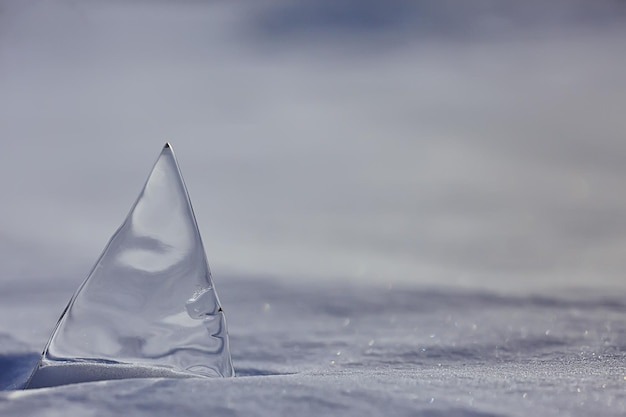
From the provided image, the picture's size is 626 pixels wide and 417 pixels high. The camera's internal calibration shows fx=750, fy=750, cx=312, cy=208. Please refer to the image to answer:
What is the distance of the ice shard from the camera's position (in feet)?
5.49

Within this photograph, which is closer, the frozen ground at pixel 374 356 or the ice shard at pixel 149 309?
the frozen ground at pixel 374 356

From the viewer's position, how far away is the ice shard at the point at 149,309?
1674mm

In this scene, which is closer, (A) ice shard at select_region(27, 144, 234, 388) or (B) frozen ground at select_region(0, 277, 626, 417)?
(B) frozen ground at select_region(0, 277, 626, 417)

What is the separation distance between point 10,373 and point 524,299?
221 cm

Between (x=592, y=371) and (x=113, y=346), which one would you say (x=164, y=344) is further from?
(x=592, y=371)

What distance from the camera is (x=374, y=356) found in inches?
90.2

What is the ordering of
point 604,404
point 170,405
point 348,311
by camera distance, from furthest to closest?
point 348,311, point 604,404, point 170,405

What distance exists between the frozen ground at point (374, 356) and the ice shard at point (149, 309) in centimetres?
21

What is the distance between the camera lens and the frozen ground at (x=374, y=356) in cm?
130

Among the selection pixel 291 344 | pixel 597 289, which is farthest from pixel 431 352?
pixel 597 289

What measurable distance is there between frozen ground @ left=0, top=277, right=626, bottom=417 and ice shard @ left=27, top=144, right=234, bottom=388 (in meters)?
0.21

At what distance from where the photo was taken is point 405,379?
151 centimetres

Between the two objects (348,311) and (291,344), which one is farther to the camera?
(348,311)

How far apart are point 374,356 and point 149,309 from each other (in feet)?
2.74
